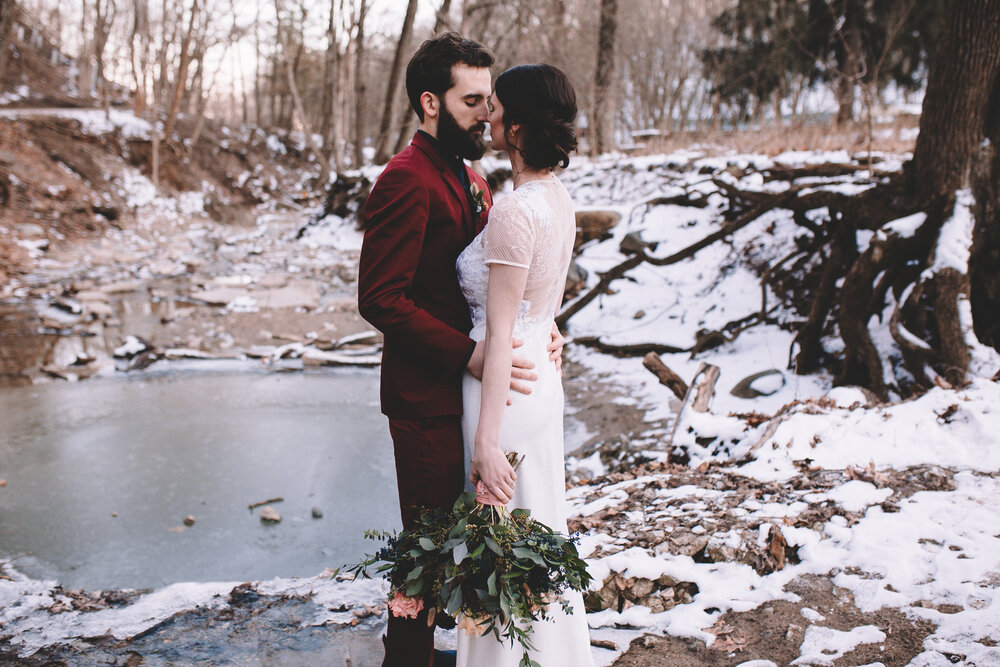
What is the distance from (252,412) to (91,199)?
44.3 ft

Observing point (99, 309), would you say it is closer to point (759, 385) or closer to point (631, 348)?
point (631, 348)

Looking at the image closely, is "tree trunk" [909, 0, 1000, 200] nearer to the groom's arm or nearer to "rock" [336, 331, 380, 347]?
the groom's arm

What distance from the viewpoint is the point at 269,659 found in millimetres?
2758

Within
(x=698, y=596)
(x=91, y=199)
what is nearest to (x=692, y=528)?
(x=698, y=596)

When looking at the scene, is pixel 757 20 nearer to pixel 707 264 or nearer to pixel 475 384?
pixel 707 264

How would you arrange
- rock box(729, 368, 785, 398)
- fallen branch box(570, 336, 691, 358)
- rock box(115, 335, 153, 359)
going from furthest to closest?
rock box(115, 335, 153, 359) → fallen branch box(570, 336, 691, 358) → rock box(729, 368, 785, 398)

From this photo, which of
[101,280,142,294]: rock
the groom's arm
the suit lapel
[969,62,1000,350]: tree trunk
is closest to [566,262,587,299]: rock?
[969,62,1000,350]: tree trunk

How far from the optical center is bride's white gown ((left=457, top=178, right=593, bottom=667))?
6.36ft

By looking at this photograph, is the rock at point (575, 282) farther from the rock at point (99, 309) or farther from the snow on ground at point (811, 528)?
the rock at point (99, 309)

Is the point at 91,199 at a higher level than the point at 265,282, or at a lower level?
higher

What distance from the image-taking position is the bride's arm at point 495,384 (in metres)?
1.89

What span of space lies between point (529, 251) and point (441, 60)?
629mm

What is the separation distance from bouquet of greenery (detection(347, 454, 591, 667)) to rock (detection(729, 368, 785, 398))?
4501mm

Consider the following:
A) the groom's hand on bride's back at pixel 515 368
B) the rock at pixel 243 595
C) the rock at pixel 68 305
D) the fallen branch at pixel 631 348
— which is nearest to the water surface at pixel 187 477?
the rock at pixel 243 595
